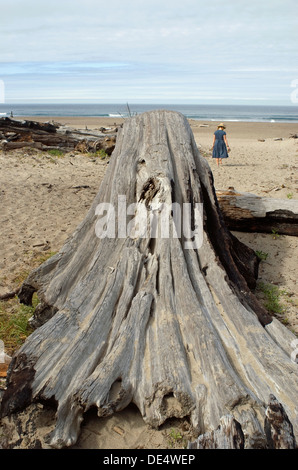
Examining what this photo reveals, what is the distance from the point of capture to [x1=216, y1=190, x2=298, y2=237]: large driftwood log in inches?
265

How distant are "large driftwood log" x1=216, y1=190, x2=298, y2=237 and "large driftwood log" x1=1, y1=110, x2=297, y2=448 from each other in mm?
1853

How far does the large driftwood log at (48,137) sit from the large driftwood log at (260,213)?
803cm

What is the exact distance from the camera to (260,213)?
6.75 metres

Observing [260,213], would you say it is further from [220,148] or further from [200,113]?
[200,113]

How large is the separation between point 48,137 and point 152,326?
42.4 feet

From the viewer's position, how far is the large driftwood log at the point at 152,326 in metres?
2.84

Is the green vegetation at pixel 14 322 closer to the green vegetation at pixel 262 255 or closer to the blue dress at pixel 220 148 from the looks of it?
the green vegetation at pixel 262 255

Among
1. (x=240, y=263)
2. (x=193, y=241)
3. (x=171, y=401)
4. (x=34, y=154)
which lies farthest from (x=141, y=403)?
(x=34, y=154)

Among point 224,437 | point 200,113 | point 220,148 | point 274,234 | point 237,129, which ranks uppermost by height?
point 220,148

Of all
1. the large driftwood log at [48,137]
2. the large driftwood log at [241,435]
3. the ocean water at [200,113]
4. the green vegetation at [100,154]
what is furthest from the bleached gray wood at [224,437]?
the ocean water at [200,113]

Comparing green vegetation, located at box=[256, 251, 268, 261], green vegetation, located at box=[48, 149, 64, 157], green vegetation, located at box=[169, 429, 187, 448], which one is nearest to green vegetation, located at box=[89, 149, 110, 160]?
green vegetation, located at box=[48, 149, 64, 157]

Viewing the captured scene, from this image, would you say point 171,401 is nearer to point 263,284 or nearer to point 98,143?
point 263,284

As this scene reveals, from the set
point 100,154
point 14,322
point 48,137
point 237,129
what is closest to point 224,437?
point 14,322

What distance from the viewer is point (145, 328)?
3.37m
